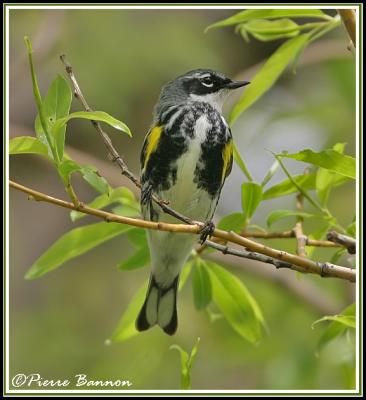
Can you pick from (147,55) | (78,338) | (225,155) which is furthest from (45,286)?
(225,155)

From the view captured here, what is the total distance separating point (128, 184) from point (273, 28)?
809 millimetres

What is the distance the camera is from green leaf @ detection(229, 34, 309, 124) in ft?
4.49

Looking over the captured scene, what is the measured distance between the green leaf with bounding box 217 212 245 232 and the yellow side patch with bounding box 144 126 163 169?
38 centimetres

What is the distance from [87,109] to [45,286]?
8.30ft

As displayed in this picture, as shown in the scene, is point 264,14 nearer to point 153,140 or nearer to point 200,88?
point 153,140

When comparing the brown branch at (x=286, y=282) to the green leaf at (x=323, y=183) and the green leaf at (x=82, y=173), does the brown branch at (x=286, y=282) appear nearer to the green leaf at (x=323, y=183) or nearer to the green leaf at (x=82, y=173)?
the green leaf at (x=323, y=183)

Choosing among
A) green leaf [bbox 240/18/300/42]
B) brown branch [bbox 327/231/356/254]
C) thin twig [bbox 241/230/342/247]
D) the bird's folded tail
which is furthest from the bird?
brown branch [bbox 327/231/356/254]

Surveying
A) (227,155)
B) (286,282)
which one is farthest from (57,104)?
(286,282)

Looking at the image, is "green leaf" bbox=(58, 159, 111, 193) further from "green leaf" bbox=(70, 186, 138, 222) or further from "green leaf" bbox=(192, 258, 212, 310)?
"green leaf" bbox=(192, 258, 212, 310)

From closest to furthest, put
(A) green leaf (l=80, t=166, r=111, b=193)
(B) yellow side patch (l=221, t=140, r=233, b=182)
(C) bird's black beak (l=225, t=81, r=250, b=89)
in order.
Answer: (A) green leaf (l=80, t=166, r=111, b=193) < (B) yellow side patch (l=221, t=140, r=233, b=182) < (C) bird's black beak (l=225, t=81, r=250, b=89)

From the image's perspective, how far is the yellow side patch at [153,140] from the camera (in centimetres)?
171

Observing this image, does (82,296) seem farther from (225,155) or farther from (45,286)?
(225,155)

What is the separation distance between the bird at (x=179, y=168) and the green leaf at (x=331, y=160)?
0.48m

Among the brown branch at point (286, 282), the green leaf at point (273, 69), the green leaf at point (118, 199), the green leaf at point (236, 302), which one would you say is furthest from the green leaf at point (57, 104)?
the brown branch at point (286, 282)
